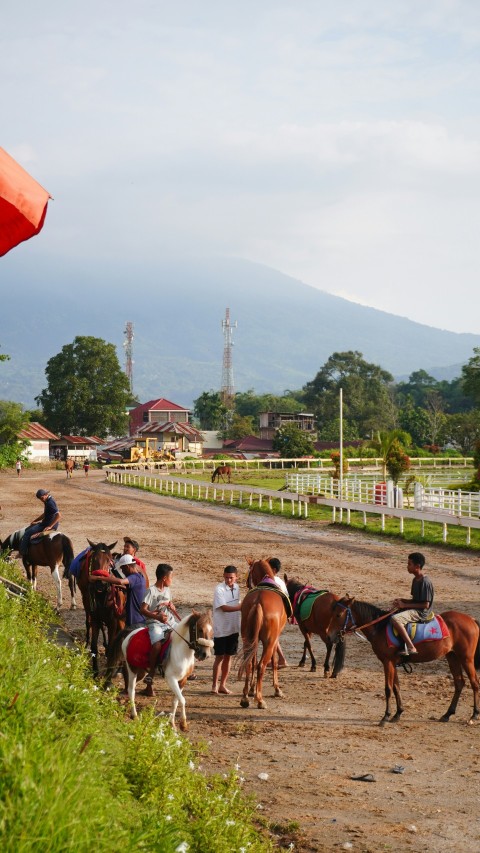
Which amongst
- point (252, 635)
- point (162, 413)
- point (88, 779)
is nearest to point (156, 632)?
point (252, 635)

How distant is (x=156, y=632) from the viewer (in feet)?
31.1

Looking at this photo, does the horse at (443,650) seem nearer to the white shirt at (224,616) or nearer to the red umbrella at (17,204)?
the white shirt at (224,616)

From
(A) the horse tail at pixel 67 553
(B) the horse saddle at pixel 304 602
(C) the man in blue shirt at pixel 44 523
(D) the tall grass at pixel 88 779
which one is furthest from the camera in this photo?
(C) the man in blue shirt at pixel 44 523

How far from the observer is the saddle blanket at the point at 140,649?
9.47 metres

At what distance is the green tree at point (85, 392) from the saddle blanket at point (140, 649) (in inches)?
4091

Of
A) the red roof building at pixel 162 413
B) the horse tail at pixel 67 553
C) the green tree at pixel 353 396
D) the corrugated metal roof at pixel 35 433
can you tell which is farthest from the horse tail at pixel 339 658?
the red roof building at pixel 162 413

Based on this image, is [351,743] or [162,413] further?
[162,413]

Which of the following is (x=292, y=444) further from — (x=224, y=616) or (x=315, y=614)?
(x=224, y=616)

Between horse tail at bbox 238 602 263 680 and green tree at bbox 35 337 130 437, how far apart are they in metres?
103

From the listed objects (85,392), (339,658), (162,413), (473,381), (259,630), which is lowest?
(339,658)

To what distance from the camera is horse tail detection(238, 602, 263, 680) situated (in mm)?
10336

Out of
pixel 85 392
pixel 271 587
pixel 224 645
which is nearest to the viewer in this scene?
pixel 271 587

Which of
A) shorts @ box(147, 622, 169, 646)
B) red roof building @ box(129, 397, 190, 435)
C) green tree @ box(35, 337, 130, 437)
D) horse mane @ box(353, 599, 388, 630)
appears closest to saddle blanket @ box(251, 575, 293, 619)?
horse mane @ box(353, 599, 388, 630)

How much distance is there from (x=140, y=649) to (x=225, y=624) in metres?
1.81
